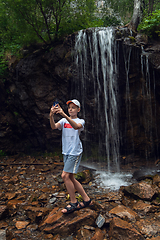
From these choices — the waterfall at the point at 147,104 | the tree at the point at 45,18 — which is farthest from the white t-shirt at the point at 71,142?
the tree at the point at 45,18

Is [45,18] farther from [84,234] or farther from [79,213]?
[84,234]

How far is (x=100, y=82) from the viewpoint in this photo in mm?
6633

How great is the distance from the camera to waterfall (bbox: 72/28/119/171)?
637 cm

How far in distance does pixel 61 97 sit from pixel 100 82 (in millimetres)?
1845

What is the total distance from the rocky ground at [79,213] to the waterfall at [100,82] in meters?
2.38

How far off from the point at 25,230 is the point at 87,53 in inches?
Result: 236

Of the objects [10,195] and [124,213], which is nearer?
[124,213]

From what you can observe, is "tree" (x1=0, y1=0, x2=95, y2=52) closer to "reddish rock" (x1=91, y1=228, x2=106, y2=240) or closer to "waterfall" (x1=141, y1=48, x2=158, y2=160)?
"waterfall" (x1=141, y1=48, x2=158, y2=160)

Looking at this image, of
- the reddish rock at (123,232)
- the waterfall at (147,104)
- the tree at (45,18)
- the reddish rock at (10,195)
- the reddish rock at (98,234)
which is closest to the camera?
the reddish rock at (123,232)

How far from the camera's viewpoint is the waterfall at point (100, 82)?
6.37 metres

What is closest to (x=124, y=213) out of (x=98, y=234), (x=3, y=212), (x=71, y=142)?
(x=98, y=234)

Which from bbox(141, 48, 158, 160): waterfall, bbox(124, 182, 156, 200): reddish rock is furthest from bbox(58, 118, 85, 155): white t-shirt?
bbox(141, 48, 158, 160): waterfall

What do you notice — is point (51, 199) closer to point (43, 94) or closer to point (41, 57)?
point (43, 94)

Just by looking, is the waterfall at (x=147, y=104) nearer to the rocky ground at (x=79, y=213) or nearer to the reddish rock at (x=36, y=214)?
the rocky ground at (x=79, y=213)
